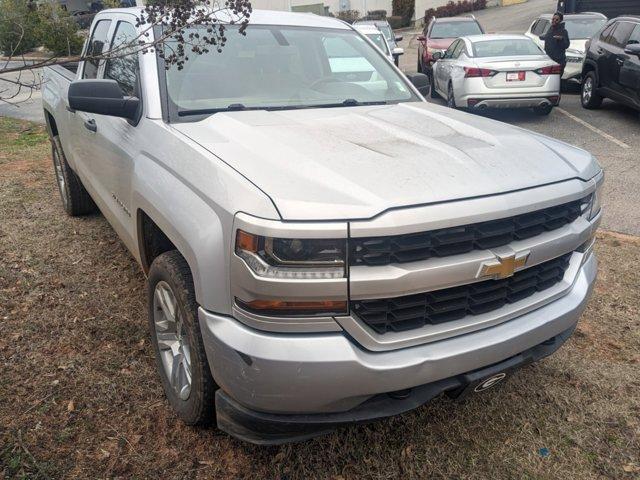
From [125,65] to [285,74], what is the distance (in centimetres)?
97

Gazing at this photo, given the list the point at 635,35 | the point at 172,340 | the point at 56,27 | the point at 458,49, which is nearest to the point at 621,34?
the point at 635,35

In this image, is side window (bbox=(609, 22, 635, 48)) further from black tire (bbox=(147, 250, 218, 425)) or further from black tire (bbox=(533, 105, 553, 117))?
black tire (bbox=(147, 250, 218, 425))

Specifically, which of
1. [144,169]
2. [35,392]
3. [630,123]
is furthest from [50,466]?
[630,123]

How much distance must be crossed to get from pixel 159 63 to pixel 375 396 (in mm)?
2149

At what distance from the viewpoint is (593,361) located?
3.25m

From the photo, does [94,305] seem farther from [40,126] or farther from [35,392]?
[40,126]

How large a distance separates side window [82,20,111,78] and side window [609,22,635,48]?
826 centimetres

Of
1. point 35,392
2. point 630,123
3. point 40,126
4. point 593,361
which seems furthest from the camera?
point 40,126

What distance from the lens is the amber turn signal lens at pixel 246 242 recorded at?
6.40 feet

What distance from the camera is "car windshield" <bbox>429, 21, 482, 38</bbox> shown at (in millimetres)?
15969

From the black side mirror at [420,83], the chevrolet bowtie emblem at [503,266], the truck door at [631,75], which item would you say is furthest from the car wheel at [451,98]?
the chevrolet bowtie emblem at [503,266]

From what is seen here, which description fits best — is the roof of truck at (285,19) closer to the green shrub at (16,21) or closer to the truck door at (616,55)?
the green shrub at (16,21)

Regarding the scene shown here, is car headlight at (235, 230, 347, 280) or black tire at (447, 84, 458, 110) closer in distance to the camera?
car headlight at (235, 230, 347, 280)

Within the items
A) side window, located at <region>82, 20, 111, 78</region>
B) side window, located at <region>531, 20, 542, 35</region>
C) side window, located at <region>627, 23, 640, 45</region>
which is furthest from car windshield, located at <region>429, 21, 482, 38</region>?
side window, located at <region>82, 20, 111, 78</region>
